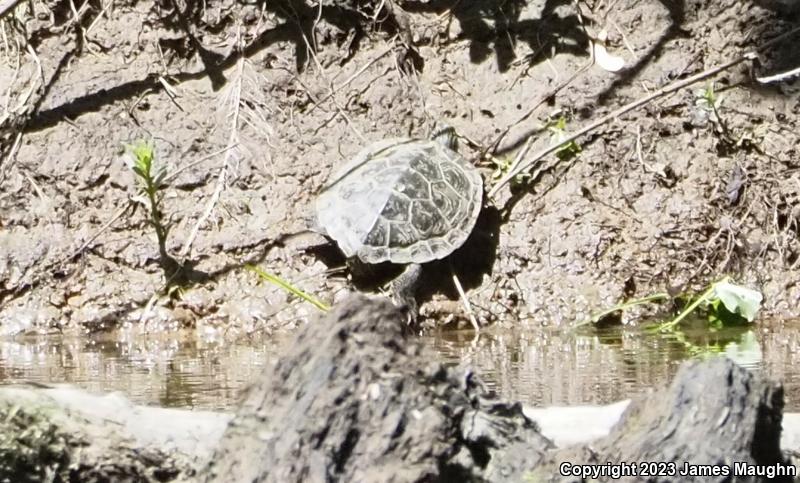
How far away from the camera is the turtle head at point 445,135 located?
6.55 m

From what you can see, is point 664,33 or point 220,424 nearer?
point 220,424

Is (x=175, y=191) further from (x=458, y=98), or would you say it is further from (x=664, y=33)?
(x=664, y=33)

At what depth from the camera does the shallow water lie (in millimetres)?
4609

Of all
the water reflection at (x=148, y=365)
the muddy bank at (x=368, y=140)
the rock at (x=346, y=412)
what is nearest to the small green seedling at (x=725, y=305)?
the muddy bank at (x=368, y=140)

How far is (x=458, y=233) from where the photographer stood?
6.29m

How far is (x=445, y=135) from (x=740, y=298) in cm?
174

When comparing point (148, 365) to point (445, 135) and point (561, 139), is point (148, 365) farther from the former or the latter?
point (561, 139)

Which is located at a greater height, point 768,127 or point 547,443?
point 768,127

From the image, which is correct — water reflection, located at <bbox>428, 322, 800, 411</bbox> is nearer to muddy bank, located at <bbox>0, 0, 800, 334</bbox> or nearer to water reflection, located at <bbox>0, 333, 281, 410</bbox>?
muddy bank, located at <bbox>0, 0, 800, 334</bbox>

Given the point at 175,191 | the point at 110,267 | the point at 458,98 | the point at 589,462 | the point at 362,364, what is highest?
the point at 458,98

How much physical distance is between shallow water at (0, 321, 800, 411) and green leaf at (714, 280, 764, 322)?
0.40ft

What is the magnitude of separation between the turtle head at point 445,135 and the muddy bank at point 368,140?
16 cm

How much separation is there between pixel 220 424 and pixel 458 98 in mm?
3529

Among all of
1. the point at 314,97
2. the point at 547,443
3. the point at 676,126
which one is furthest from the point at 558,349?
the point at 547,443
